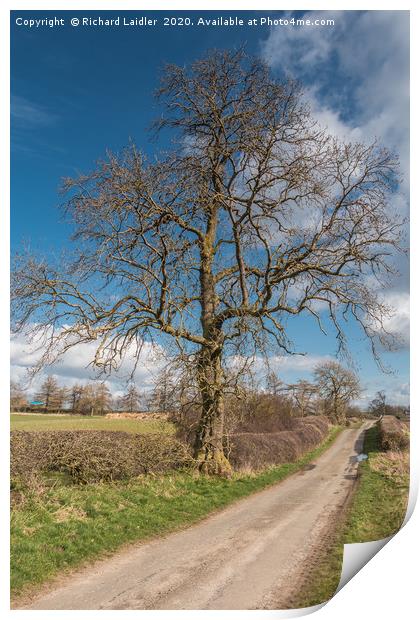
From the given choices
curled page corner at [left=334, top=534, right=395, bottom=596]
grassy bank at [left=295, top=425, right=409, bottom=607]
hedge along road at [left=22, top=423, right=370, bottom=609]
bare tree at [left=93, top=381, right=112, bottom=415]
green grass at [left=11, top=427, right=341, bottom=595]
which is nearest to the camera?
hedge along road at [left=22, top=423, right=370, bottom=609]

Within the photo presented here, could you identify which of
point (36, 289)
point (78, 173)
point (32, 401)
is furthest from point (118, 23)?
point (32, 401)

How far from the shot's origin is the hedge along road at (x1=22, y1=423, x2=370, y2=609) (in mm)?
4812

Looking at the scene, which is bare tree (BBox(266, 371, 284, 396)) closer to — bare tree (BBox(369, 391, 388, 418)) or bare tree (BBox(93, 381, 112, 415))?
bare tree (BBox(369, 391, 388, 418))

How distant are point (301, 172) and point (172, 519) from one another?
6.46 m

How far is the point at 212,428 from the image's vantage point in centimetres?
1130

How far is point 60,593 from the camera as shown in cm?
479

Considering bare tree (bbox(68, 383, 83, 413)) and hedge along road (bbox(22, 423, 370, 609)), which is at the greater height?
bare tree (bbox(68, 383, 83, 413))

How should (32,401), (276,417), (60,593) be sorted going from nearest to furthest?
(60,593) → (32,401) → (276,417)

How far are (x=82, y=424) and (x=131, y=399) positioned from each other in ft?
3.01

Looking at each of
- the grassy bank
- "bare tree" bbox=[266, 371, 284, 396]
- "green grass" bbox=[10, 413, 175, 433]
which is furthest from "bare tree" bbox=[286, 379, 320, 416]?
"green grass" bbox=[10, 413, 175, 433]

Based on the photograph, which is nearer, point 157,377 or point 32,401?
point 32,401

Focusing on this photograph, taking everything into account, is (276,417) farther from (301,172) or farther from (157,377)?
(301,172)

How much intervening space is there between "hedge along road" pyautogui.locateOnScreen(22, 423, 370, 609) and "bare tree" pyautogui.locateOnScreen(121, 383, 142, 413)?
2.24 m

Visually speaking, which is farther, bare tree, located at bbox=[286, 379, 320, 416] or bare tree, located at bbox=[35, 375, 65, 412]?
bare tree, located at bbox=[286, 379, 320, 416]
